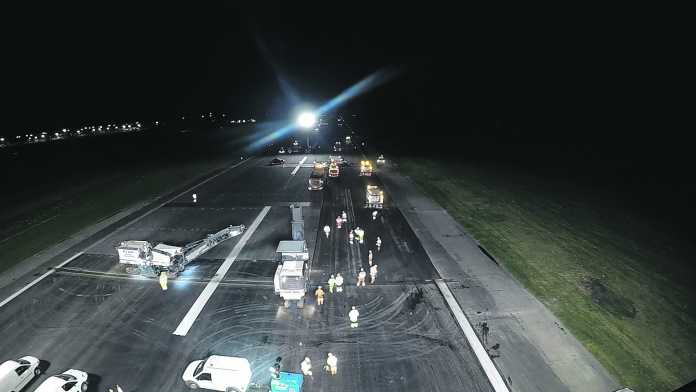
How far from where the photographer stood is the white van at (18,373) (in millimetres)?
16359

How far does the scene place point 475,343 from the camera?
19734 mm

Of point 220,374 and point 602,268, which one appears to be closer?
point 220,374

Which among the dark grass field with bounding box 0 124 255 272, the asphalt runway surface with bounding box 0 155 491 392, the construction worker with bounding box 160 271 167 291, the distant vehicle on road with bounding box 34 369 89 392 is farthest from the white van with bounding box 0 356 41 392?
the dark grass field with bounding box 0 124 255 272

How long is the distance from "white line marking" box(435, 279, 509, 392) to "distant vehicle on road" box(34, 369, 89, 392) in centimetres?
1797

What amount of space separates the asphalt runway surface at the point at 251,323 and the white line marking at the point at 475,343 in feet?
1.09

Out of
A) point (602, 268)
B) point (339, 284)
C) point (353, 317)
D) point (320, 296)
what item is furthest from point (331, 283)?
point (602, 268)

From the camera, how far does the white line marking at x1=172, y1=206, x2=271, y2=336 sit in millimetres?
21469

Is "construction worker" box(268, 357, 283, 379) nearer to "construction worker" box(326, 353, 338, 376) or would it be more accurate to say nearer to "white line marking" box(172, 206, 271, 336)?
"construction worker" box(326, 353, 338, 376)

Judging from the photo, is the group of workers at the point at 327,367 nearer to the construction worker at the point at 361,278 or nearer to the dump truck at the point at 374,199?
the construction worker at the point at 361,278

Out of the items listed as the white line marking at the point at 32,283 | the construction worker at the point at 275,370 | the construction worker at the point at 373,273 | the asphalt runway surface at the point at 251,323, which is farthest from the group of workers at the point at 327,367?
the white line marking at the point at 32,283

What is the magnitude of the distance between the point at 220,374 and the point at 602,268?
27628 mm

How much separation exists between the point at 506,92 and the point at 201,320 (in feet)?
450

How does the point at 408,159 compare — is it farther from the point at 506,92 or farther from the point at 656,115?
the point at 506,92

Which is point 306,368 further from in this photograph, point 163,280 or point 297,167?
point 297,167
